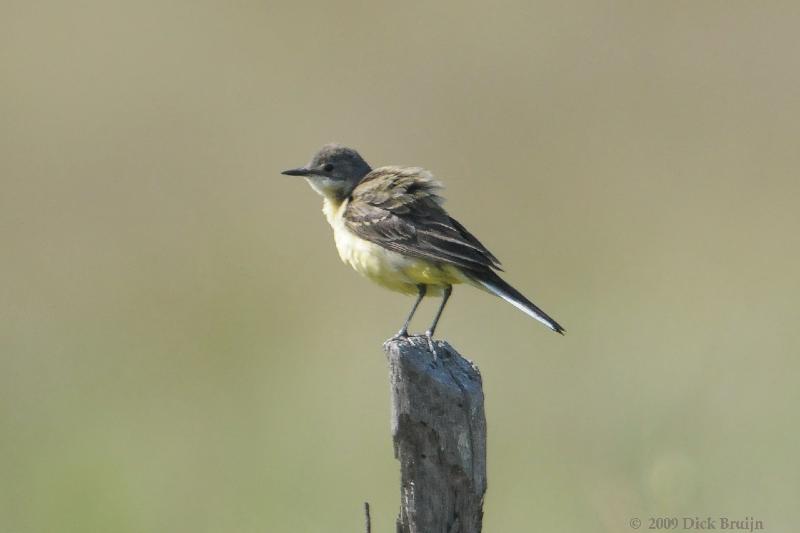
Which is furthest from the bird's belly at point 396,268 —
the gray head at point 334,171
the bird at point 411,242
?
the gray head at point 334,171

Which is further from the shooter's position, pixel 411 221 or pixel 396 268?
pixel 411 221

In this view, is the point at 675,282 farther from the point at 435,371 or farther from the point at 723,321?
the point at 435,371

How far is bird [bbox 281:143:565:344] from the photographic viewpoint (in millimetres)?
7387

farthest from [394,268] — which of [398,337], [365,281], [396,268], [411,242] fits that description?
[365,281]

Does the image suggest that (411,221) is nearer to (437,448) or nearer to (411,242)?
(411,242)

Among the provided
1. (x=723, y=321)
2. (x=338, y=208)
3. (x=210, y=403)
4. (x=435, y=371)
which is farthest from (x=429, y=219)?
(x=723, y=321)

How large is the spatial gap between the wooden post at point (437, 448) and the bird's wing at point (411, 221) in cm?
207

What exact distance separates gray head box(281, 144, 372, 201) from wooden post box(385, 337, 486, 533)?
3.57 meters

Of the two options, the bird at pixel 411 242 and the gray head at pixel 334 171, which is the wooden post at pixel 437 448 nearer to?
the bird at pixel 411 242

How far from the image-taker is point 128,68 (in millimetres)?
20203

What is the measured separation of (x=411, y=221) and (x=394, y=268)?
292 mm

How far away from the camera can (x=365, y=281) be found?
14.4 meters

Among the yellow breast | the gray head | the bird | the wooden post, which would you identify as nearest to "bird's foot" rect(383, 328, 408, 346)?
the bird

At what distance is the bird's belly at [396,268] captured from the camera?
7.59m
